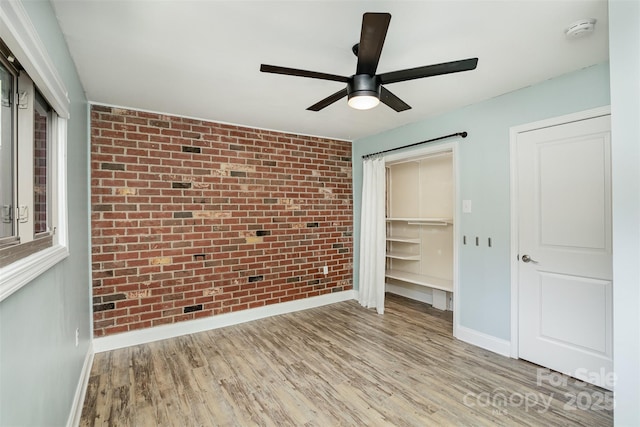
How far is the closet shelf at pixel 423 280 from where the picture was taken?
390 centimetres

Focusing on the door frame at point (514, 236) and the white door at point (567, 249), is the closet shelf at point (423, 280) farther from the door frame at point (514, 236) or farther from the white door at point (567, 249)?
the white door at point (567, 249)

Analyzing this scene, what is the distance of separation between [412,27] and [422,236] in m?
3.42

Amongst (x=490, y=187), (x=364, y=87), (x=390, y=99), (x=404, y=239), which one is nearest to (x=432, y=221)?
(x=404, y=239)

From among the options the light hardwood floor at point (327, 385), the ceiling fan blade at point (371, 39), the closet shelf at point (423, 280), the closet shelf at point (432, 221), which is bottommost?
the light hardwood floor at point (327, 385)

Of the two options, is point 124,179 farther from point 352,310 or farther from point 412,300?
point 412,300

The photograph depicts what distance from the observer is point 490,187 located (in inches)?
116

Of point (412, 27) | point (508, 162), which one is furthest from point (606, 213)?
point (412, 27)

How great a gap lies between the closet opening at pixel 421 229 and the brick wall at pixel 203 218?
1.08 metres

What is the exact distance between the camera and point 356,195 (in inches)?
183

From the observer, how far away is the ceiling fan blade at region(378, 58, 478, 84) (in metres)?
1.59

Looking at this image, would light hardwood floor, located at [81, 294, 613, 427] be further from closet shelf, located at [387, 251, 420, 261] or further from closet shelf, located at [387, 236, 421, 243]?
closet shelf, located at [387, 236, 421, 243]

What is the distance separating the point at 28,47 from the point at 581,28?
2715mm

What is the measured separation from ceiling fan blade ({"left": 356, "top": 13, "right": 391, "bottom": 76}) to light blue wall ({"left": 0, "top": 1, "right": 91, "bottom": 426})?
1347 mm

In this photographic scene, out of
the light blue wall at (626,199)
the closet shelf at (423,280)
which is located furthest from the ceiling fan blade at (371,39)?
the closet shelf at (423,280)
